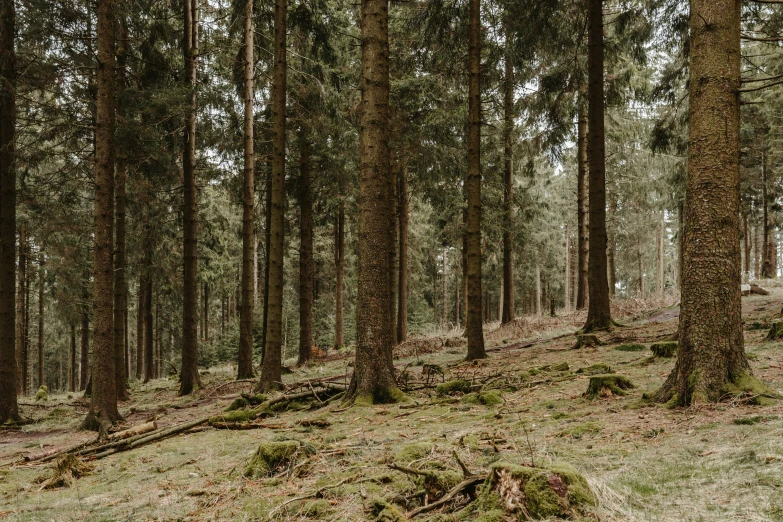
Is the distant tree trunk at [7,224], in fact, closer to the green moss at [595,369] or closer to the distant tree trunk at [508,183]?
the green moss at [595,369]

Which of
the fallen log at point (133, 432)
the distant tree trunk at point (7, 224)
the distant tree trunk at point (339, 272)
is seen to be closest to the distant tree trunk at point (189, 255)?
the distant tree trunk at point (7, 224)

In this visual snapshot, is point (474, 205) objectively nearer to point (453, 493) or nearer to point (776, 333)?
point (776, 333)

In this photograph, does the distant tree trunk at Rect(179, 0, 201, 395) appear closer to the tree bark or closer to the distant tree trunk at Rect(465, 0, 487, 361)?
the distant tree trunk at Rect(465, 0, 487, 361)

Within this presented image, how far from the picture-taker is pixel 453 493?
10.3 feet

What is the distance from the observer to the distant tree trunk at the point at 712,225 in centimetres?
508

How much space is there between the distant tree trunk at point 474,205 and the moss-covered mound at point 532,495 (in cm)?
874

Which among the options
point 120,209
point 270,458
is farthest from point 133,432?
point 120,209

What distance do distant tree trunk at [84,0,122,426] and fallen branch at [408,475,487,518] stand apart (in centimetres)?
821

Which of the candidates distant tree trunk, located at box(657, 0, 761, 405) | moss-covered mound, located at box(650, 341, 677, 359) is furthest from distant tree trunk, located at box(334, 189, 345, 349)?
distant tree trunk, located at box(657, 0, 761, 405)

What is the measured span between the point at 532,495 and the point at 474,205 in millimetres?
9355

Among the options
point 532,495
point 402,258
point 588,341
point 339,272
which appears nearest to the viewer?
point 532,495

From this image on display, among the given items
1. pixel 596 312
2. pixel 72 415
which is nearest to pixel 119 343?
pixel 72 415

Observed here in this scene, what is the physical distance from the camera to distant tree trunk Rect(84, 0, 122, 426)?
944 cm

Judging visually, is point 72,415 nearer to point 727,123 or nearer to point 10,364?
point 10,364
